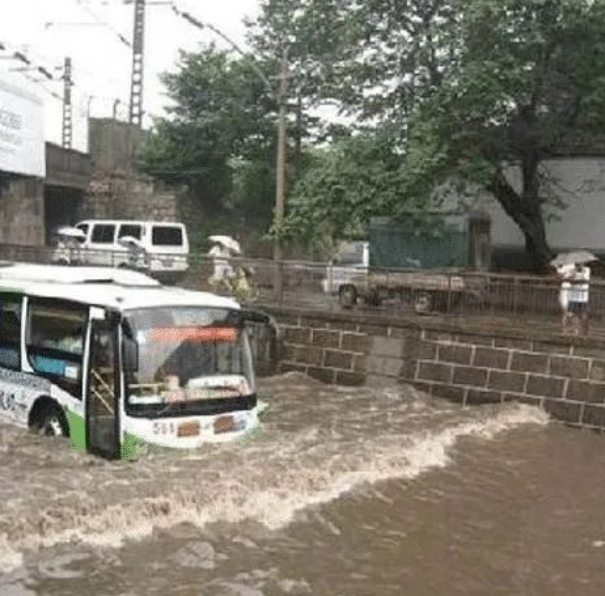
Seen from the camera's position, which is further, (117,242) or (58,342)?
(117,242)

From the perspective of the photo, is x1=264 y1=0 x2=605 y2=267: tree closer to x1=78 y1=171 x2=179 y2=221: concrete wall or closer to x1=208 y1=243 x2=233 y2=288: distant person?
x1=208 y1=243 x2=233 y2=288: distant person

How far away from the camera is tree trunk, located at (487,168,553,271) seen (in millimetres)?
22625

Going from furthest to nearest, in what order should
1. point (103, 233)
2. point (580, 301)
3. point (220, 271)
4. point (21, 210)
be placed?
point (21, 210) → point (103, 233) → point (220, 271) → point (580, 301)

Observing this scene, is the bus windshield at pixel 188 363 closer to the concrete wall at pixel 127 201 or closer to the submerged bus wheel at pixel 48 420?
the submerged bus wheel at pixel 48 420

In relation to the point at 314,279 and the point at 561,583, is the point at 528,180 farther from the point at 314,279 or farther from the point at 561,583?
the point at 561,583

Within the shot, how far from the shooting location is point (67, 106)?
41188 millimetres

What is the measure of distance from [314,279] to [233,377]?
789 centimetres

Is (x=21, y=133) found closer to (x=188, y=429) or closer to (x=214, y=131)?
(x=214, y=131)

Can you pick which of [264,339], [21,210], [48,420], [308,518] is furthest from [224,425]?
[21,210]

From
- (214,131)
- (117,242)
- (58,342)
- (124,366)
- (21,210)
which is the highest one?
(214,131)

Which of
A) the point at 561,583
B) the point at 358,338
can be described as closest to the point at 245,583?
the point at 561,583

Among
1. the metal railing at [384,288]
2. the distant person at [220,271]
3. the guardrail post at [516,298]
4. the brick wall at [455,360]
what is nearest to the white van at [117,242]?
the metal railing at [384,288]

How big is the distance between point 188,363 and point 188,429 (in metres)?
0.80

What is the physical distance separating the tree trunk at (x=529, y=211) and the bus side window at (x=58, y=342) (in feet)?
39.9
